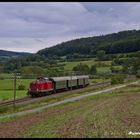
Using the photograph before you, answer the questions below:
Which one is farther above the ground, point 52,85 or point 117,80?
point 117,80

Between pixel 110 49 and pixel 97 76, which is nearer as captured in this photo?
pixel 97 76

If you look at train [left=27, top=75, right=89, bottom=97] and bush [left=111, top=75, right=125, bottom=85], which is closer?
train [left=27, top=75, right=89, bottom=97]

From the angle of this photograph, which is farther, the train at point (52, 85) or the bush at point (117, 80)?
the bush at point (117, 80)

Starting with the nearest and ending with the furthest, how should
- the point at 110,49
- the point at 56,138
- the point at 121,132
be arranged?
the point at 56,138
the point at 121,132
the point at 110,49

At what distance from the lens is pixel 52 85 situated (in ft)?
202

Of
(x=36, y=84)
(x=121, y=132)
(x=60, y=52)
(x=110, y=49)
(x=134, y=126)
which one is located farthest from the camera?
(x=60, y=52)

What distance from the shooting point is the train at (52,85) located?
184ft

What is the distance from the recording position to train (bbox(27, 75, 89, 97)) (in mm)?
55975

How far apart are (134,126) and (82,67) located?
103 metres

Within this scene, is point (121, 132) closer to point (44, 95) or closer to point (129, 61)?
point (44, 95)

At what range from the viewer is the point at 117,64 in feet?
438

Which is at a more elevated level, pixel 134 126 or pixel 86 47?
pixel 86 47

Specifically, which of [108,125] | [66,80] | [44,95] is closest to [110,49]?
[66,80]

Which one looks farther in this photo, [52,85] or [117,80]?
[117,80]
